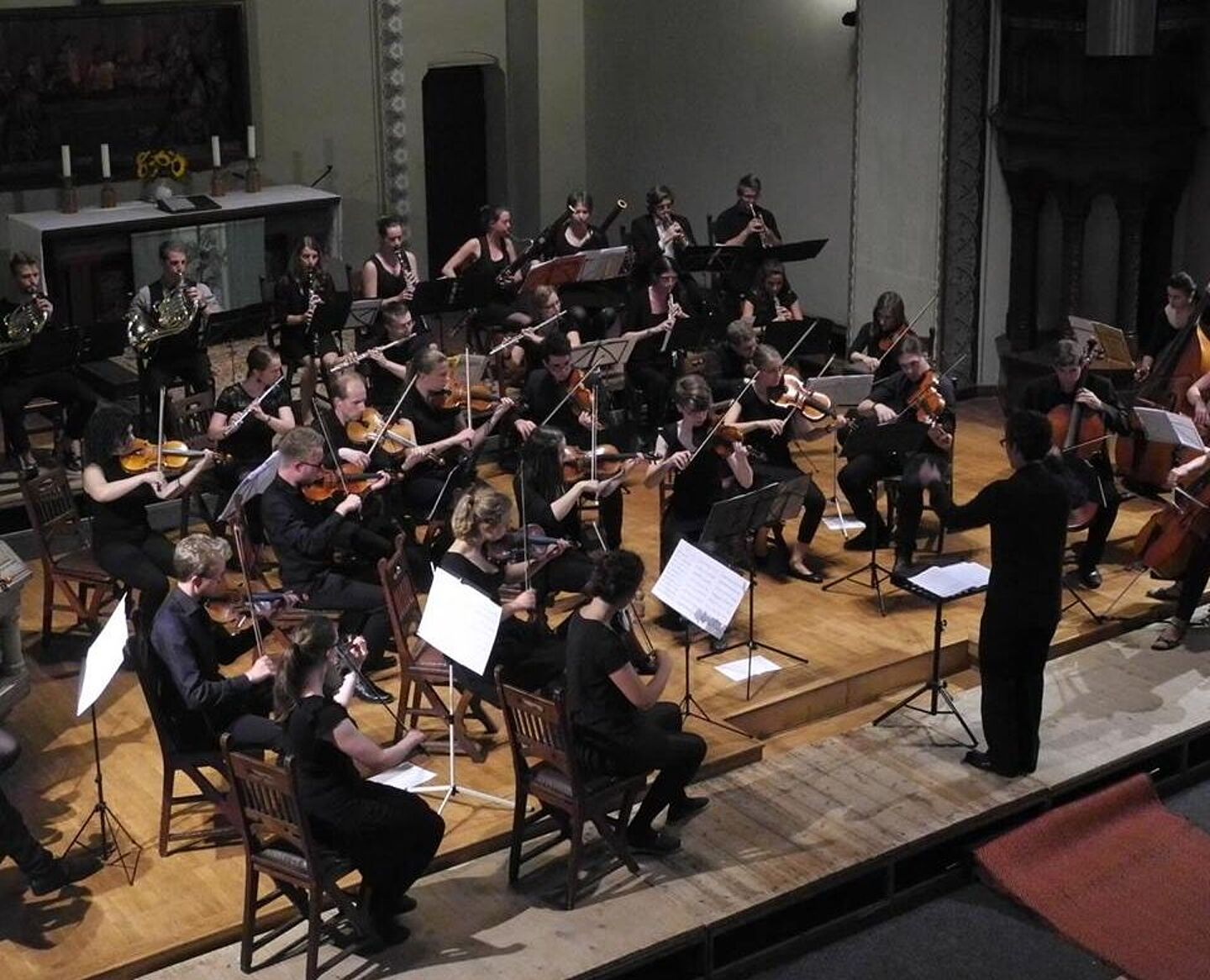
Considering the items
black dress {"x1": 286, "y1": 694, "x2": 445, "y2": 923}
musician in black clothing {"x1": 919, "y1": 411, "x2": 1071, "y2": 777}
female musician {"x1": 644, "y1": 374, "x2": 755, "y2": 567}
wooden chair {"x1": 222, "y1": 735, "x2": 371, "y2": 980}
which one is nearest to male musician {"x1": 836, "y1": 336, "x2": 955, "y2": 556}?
female musician {"x1": 644, "y1": 374, "x2": 755, "y2": 567}

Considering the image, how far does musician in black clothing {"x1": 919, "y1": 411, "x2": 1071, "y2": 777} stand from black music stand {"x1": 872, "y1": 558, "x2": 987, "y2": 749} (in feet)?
0.57

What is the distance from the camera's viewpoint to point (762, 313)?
10258 millimetres

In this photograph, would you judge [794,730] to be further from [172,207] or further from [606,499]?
[172,207]

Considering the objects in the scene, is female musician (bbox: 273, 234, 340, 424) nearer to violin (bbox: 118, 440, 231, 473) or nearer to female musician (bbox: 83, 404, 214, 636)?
violin (bbox: 118, 440, 231, 473)

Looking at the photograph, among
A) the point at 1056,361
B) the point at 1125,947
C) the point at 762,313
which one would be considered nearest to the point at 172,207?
the point at 762,313

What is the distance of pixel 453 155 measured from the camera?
44.9 ft

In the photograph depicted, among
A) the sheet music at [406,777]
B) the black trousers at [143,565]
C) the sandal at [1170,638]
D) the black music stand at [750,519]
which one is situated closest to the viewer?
the sheet music at [406,777]

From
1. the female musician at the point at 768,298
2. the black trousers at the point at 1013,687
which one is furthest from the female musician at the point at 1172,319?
the black trousers at the point at 1013,687

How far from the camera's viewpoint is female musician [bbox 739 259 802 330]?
10.2 meters

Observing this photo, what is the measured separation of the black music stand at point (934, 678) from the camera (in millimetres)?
6738

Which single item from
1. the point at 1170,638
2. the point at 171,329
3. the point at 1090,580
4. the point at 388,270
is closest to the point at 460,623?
the point at 1170,638

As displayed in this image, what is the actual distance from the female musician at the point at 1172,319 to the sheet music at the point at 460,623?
4.17 meters

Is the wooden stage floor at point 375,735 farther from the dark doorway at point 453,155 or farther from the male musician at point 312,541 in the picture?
the dark doorway at point 453,155

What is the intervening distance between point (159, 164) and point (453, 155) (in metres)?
2.63
